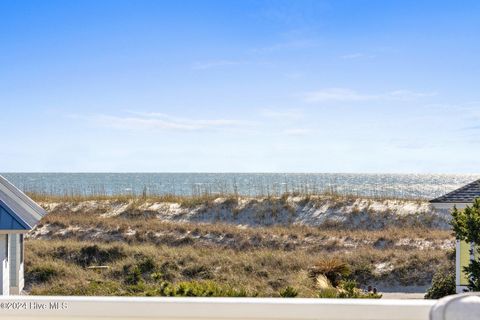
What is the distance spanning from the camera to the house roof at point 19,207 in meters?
4.79

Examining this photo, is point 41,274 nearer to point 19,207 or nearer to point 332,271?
point 19,207

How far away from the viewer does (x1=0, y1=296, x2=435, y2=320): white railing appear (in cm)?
213

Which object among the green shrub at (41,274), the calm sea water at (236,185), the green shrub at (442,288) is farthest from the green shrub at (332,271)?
the calm sea water at (236,185)

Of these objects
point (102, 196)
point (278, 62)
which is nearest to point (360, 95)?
point (278, 62)

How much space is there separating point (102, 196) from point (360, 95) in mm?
18227

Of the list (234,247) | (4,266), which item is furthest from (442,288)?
(234,247)

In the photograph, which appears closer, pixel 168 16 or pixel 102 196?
pixel 168 16

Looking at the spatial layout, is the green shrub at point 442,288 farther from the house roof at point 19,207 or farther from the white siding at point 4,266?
the white siding at point 4,266

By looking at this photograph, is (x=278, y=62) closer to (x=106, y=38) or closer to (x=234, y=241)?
(x=106, y=38)

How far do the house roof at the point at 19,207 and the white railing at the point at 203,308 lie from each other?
2680mm

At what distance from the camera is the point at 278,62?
73.2ft

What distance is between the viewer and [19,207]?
4973 mm

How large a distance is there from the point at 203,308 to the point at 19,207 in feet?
10.5

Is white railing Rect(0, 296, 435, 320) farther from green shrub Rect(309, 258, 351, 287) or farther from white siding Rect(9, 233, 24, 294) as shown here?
green shrub Rect(309, 258, 351, 287)
